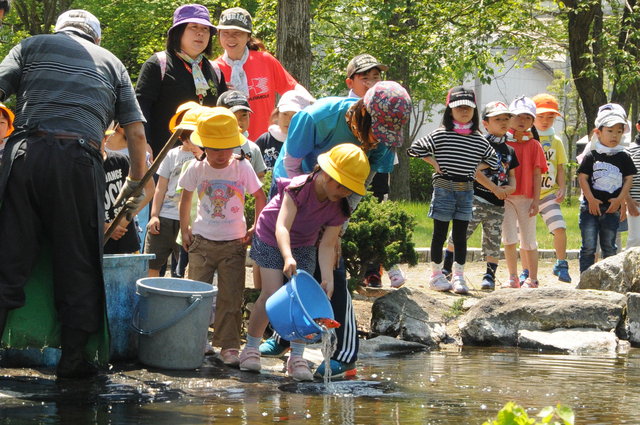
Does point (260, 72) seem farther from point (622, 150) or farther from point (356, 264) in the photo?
point (622, 150)

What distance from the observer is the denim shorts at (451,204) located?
7816 mm

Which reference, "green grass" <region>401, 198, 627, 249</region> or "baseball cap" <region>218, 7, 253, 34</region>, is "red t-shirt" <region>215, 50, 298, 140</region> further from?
"green grass" <region>401, 198, 627, 249</region>

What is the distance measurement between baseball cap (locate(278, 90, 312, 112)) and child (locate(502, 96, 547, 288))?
2.52 metres

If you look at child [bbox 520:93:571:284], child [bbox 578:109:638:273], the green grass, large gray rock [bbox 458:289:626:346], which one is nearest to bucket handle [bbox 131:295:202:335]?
large gray rock [bbox 458:289:626:346]

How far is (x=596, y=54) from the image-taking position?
15.1 meters

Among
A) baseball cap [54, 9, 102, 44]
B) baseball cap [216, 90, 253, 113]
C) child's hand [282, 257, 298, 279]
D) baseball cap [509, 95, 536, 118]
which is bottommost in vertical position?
child's hand [282, 257, 298, 279]

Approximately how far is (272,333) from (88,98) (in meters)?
2.52

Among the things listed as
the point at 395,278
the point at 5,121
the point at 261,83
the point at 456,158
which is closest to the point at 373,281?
the point at 395,278

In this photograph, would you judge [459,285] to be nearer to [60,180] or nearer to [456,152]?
[456,152]

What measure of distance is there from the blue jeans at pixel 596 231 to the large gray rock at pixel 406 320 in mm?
2648

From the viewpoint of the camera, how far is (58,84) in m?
4.29

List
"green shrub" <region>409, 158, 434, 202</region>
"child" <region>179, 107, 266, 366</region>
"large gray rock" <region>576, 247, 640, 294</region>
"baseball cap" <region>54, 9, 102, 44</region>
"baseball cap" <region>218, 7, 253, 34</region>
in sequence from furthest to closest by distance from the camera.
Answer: "green shrub" <region>409, 158, 434, 202</region>, "large gray rock" <region>576, 247, 640, 294</region>, "baseball cap" <region>218, 7, 253, 34</region>, "child" <region>179, 107, 266, 366</region>, "baseball cap" <region>54, 9, 102, 44</region>

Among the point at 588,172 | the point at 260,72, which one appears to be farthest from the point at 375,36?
the point at 260,72

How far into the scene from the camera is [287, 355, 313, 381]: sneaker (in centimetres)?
488
